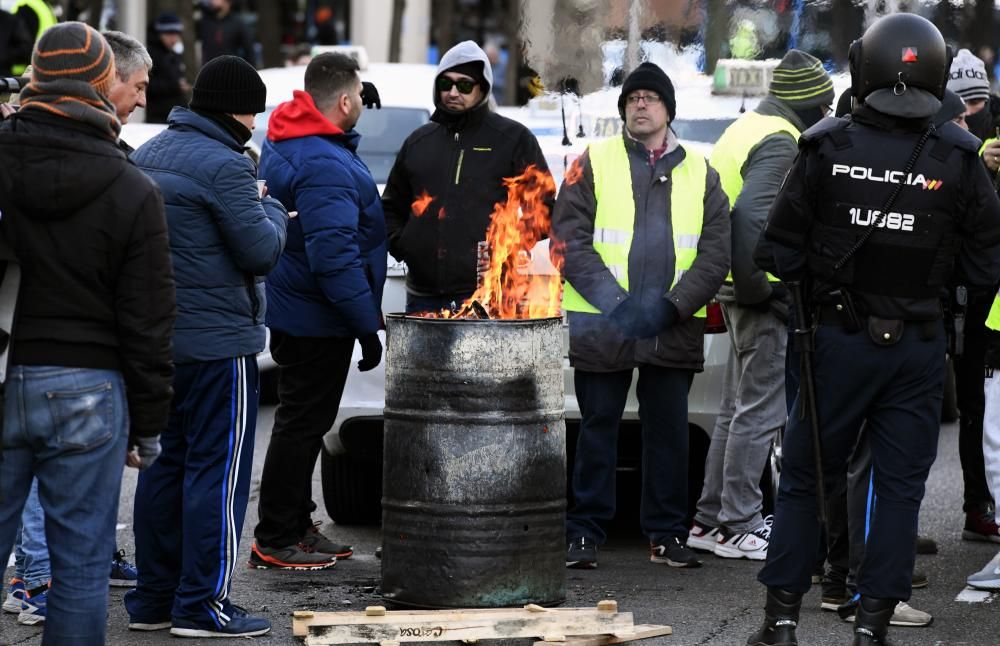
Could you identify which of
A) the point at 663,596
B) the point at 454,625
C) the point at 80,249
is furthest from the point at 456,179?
the point at 80,249

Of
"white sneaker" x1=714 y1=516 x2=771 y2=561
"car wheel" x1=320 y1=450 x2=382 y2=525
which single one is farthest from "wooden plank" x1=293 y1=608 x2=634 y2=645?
"car wheel" x1=320 y1=450 x2=382 y2=525

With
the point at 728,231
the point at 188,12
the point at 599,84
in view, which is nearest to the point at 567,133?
the point at 599,84

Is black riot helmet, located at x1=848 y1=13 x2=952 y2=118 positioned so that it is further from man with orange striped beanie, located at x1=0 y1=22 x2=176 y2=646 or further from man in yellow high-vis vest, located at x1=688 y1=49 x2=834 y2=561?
man with orange striped beanie, located at x1=0 y1=22 x2=176 y2=646

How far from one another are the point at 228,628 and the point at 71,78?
2.23m

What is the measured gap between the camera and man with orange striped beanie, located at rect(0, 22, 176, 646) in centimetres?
462

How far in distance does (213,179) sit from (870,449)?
8.16 ft

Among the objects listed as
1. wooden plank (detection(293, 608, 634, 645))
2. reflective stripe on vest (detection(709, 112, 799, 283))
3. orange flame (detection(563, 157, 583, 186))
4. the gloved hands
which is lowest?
wooden plank (detection(293, 608, 634, 645))

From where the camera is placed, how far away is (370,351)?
725cm

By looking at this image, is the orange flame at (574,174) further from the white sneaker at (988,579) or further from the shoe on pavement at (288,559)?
the white sneaker at (988,579)

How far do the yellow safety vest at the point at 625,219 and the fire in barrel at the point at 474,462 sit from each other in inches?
36.4

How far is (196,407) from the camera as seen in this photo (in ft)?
19.8

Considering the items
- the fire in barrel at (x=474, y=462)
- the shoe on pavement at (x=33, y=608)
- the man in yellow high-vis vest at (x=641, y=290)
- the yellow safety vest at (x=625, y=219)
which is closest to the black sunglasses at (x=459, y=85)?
the man in yellow high-vis vest at (x=641, y=290)

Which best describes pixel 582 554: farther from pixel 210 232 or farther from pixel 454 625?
pixel 210 232

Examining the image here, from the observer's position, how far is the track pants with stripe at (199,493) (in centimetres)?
603
